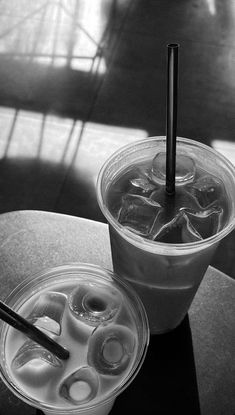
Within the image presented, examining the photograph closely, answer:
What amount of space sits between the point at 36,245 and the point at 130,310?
31 centimetres

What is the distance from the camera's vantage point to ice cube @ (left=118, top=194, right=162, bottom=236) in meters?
0.90

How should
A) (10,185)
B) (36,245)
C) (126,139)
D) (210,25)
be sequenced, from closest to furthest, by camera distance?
(36,245), (10,185), (126,139), (210,25)

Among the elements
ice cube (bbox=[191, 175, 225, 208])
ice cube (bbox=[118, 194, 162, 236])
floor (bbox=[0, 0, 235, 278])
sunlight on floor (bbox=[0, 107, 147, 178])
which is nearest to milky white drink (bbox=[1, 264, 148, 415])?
ice cube (bbox=[118, 194, 162, 236])

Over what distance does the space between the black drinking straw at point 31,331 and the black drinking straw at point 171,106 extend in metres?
0.32

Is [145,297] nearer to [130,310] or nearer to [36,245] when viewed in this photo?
[130,310]

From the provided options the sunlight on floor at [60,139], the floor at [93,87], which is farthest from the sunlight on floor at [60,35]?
the sunlight on floor at [60,139]

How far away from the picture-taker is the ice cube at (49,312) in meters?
0.79

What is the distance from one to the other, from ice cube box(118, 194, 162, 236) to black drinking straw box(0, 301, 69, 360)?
0.23 m

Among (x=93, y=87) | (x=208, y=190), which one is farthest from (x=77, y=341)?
(x=93, y=87)

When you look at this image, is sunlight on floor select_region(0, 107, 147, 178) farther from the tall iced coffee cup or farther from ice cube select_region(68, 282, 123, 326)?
ice cube select_region(68, 282, 123, 326)

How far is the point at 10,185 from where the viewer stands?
7.88ft

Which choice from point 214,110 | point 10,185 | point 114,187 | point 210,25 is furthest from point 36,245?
point 210,25

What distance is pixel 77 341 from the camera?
78 centimetres

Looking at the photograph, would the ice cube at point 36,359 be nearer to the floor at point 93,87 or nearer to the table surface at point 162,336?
the table surface at point 162,336
